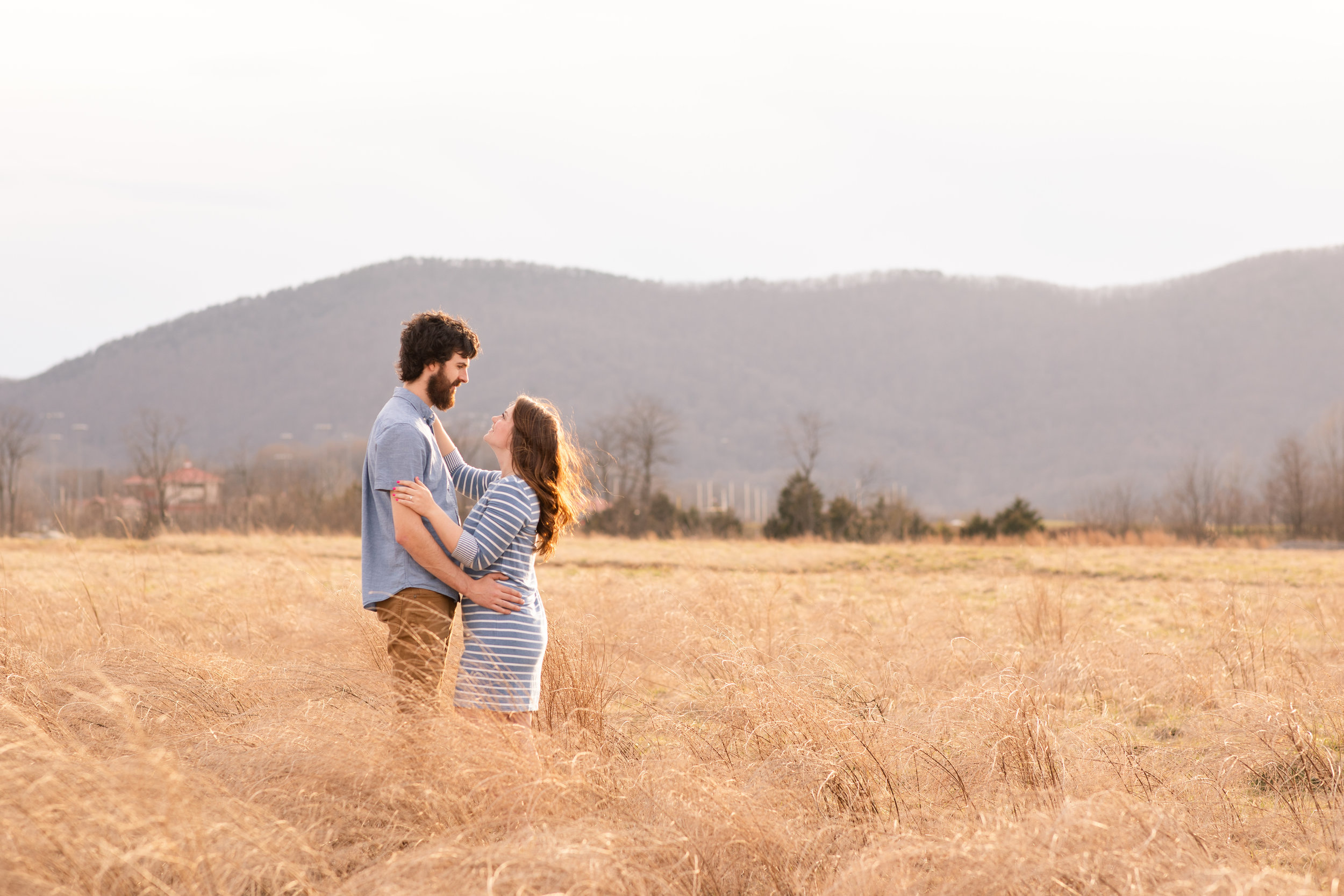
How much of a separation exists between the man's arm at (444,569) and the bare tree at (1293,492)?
5326 cm

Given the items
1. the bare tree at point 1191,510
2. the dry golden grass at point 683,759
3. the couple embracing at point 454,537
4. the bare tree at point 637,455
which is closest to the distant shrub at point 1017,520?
the bare tree at point 1191,510

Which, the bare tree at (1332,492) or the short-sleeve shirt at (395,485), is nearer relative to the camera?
the short-sleeve shirt at (395,485)

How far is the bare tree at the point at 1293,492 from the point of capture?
164ft

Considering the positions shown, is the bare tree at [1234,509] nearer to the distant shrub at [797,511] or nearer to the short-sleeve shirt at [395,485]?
the distant shrub at [797,511]

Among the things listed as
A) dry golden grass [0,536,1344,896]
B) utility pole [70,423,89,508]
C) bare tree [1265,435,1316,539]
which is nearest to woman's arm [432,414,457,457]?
dry golden grass [0,536,1344,896]

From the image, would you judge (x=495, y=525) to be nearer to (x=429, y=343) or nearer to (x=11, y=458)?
(x=429, y=343)

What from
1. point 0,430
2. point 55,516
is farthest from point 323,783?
point 0,430

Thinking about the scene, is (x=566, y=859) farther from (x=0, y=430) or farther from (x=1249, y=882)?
(x=0, y=430)

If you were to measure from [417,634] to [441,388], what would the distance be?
1.00 metres

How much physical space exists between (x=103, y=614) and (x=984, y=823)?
23.6 feet

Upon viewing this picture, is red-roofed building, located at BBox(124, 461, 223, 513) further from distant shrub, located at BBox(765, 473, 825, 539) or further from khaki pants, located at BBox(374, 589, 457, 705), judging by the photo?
khaki pants, located at BBox(374, 589, 457, 705)

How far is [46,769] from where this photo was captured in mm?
3271

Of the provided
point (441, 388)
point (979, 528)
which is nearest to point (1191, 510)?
point (979, 528)

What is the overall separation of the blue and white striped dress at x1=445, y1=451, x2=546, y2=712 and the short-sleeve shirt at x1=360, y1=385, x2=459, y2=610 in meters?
0.15
